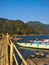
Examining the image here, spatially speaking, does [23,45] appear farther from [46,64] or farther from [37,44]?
[46,64]

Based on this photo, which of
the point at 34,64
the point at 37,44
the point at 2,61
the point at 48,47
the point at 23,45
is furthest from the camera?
the point at 23,45

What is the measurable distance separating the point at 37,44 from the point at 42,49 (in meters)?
3.67

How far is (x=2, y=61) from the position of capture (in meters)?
9.70

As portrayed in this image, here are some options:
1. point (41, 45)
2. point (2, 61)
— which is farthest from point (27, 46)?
point (2, 61)

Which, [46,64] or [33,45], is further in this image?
[33,45]

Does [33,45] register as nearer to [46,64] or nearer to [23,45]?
[23,45]

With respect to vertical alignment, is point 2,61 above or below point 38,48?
above

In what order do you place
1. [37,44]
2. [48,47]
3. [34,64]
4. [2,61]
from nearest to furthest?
[2,61] < [34,64] < [48,47] < [37,44]

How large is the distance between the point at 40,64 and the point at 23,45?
135 ft

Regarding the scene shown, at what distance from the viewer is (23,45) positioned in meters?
66.6

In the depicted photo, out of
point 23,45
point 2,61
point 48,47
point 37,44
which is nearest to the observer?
point 2,61

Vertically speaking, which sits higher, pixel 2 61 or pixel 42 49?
pixel 2 61

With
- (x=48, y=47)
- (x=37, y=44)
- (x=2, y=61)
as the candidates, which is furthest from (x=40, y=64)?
(x=37, y=44)

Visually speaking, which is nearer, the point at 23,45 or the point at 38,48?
the point at 38,48
